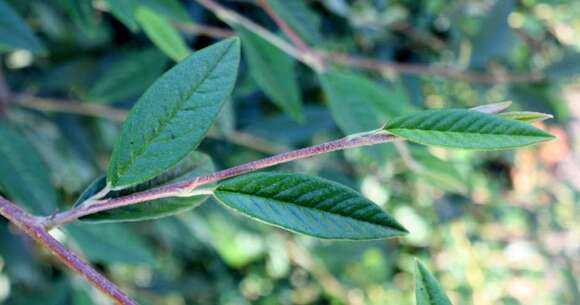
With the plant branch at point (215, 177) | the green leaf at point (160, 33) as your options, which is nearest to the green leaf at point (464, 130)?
the plant branch at point (215, 177)

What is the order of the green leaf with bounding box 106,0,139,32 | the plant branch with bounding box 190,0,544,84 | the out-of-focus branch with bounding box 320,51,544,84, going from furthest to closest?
the out-of-focus branch with bounding box 320,51,544,84
the plant branch with bounding box 190,0,544,84
the green leaf with bounding box 106,0,139,32

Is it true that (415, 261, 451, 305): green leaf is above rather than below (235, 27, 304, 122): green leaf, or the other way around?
below

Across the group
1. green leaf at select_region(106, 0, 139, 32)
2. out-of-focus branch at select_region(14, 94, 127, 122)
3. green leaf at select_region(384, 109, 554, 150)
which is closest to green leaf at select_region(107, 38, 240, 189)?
green leaf at select_region(384, 109, 554, 150)

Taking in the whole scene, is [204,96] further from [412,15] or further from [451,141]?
[412,15]

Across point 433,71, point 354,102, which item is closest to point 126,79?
point 354,102

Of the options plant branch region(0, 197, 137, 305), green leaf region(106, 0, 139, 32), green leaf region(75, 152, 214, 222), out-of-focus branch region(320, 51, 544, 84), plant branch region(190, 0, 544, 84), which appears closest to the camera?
plant branch region(0, 197, 137, 305)

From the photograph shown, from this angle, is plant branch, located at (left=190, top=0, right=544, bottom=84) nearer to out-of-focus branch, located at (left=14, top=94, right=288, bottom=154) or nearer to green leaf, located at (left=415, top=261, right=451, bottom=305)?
out-of-focus branch, located at (left=14, top=94, right=288, bottom=154)

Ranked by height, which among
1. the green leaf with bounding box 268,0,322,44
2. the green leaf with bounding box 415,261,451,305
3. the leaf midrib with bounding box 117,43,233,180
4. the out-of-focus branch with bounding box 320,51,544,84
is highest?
the out-of-focus branch with bounding box 320,51,544,84
